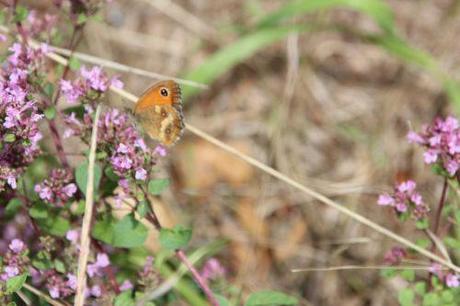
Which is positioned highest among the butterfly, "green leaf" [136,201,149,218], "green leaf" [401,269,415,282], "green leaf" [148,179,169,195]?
the butterfly

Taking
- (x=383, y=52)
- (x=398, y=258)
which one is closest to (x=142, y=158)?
(x=398, y=258)

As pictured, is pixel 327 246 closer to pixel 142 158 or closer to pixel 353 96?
pixel 353 96

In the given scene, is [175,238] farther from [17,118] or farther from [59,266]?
[17,118]

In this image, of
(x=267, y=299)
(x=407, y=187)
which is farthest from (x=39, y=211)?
(x=407, y=187)

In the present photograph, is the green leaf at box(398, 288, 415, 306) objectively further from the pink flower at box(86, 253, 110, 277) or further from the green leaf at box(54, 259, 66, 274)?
the green leaf at box(54, 259, 66, 274)

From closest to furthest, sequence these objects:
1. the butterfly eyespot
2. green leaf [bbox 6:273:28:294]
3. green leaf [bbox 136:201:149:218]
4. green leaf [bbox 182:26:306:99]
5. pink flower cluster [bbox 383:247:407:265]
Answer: green leaf [bbox 6:273:28:294], green leaf [bbox 136:201:149:218], the butterfly eyespot, pink flower cluster [bbox 383:247:407:265], green leaf [bbox 182:26:306:99]

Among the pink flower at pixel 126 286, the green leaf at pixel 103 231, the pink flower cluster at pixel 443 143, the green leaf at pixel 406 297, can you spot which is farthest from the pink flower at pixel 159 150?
the green leaf at pixel 406 297

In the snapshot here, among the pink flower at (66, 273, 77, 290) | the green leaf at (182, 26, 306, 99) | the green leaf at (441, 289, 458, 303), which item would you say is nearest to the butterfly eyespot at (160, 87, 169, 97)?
the pink flower at (66, 273, 77, 290)
